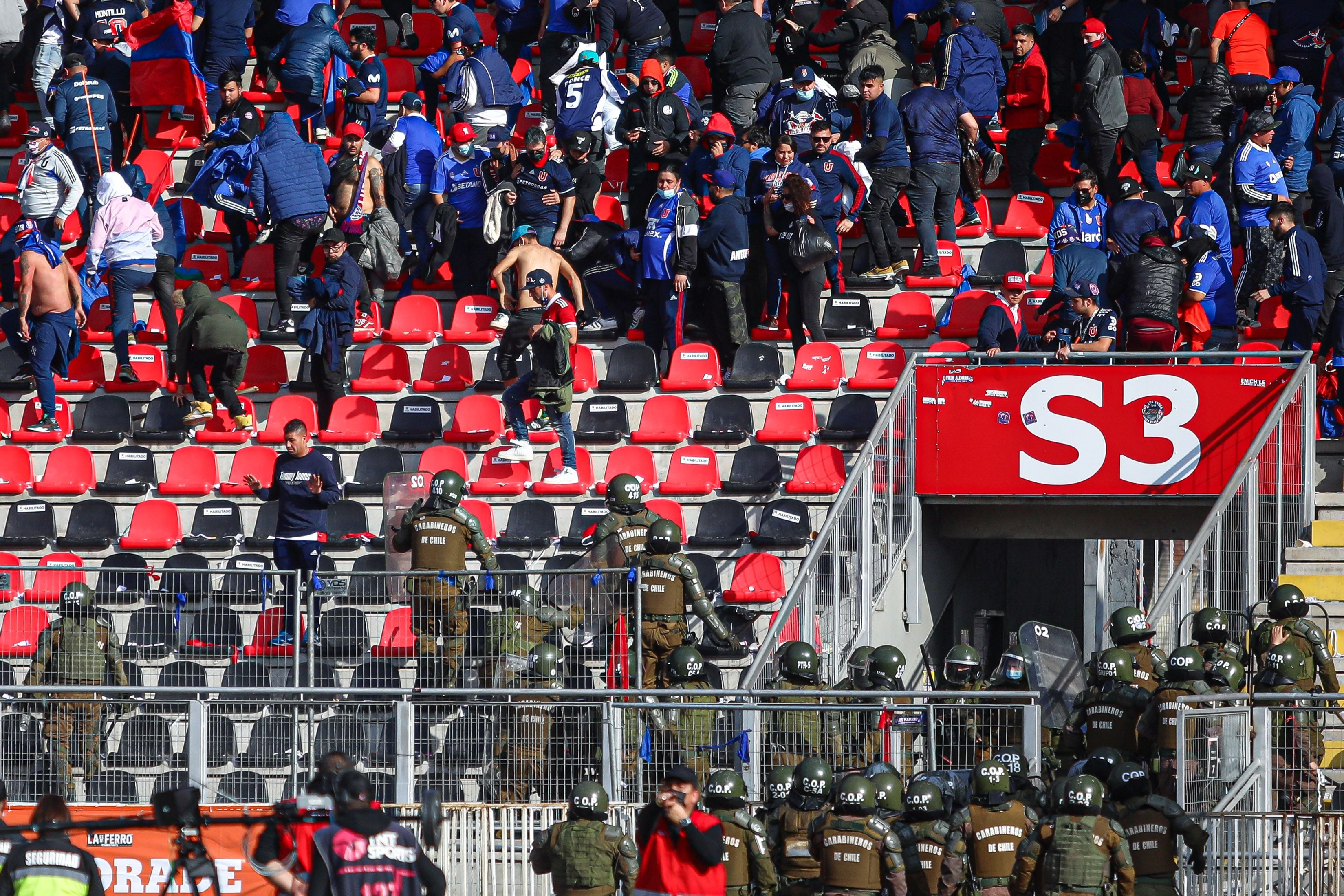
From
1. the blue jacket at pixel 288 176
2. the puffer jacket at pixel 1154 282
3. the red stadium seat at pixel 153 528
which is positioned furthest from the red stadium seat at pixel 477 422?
the puffer jacket at pixel 1154 282

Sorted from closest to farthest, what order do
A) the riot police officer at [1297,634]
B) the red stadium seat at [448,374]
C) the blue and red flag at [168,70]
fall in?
the riot police officer at [1297,634]
the red stadium seat at [448,374]
the blue and red flag at [168,70]

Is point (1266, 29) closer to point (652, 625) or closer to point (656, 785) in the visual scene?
point (652, 625)

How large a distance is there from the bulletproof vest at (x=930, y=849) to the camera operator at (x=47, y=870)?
14.6ft

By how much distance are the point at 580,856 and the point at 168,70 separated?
12392mm

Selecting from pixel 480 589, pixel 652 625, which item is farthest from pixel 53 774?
pixel 652 625

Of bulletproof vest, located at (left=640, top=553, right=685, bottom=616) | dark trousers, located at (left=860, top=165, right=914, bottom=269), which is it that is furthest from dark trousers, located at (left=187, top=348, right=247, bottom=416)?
dark trousers, located at (left=860, top=165, right=914, bottom=269)

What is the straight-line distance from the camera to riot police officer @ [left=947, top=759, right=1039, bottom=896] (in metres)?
10.8

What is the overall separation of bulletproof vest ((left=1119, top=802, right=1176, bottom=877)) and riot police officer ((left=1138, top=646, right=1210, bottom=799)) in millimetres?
993

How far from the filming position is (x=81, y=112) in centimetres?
1977

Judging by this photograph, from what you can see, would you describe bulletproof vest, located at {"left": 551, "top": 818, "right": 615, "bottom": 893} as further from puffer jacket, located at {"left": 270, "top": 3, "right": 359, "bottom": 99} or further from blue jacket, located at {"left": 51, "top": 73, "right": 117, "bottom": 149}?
blue jacket, located at {"left": 51, "top": 73, "right": 117, "bottom": 149}

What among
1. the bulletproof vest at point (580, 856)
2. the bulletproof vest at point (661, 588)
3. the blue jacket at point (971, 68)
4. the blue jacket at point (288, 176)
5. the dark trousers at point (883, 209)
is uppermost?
the blue jacket at point (971, 68)

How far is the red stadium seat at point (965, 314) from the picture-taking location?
1708cm

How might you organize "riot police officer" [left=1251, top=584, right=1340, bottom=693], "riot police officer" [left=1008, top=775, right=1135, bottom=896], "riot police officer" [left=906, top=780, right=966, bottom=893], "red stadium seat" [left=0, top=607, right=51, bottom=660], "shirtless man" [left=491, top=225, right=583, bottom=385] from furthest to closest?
1. "shirtless man" [left=491, top=225, right=583, bottom=385]
2. "red stadium seat" [left=0, top=607, right=51, bottom=660]
3. "riot police officer" [left=1251, top=584, right=1340, bottom=693]
4. "riot police officer" [left=906, top=780, right=966, bottom=893]
5. "riot police officer" [left=1008, top=775, right=1135, bottom=896]

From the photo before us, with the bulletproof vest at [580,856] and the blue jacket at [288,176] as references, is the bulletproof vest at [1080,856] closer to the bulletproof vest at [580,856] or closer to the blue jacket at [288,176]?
the bulletproof vest at [580,856]
